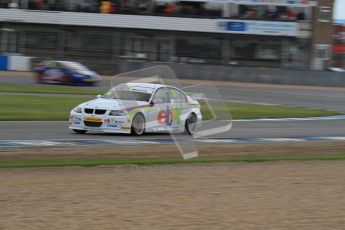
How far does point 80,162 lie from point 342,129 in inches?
416

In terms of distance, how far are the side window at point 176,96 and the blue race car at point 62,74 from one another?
1826cm

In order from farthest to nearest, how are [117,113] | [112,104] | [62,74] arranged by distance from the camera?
[62,74]
[112,104]
[117,113]

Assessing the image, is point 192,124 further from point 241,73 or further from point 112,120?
point 241,73

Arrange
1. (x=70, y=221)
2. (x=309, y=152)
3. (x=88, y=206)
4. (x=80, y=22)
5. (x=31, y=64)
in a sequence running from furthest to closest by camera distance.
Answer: (x=80, y=22) < (x=31, y=64) < (x=309, y=152) < (x=88, y=206) < (x=70, y=221)

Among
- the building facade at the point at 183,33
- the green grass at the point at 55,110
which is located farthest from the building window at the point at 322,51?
the green grass at the point at 55,110

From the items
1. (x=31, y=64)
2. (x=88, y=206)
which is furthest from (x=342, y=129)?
(x=31, y=64)

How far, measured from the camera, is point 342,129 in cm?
1883


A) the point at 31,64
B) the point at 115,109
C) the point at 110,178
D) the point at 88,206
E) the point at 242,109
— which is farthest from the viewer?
the point at 31,64

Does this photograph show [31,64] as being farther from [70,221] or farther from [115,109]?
[70,221]

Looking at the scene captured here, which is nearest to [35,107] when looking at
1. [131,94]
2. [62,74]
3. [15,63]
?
[131,94]

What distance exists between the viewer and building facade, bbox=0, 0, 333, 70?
155ft

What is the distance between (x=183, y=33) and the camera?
4844 cm

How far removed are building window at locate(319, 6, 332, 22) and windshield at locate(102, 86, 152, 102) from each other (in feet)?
122

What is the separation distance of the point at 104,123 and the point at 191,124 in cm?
223
